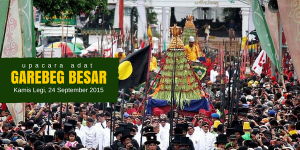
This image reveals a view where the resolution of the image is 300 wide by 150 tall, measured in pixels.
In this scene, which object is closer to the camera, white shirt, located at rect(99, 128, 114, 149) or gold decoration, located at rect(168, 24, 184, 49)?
white shirt, located at rect(99, 128, 114, 149)

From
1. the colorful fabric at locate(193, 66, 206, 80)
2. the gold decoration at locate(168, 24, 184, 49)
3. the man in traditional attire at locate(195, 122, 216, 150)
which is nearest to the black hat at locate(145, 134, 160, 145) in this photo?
the man in traditional attire at locate(195, 122, 216, 150)

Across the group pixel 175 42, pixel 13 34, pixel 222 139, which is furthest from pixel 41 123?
pixel 175 42

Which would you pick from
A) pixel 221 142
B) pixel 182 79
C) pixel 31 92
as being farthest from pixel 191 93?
pixel 31 92

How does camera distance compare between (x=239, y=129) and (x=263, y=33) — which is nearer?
(x=239, y=129)

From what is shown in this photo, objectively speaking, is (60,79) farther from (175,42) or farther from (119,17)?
(119,17)

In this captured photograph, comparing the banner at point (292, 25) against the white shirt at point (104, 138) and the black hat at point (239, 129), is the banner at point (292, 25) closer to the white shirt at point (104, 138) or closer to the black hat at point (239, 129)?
the black hat at point (239, 129)

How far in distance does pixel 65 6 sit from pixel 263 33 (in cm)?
1085

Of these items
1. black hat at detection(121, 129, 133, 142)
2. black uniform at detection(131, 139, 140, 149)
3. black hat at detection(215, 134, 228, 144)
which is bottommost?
black uniform at detection(131, 139, 140, 149)

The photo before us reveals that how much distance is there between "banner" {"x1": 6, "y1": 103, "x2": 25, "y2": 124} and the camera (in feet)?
58.7

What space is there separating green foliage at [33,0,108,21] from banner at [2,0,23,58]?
9.70 metres

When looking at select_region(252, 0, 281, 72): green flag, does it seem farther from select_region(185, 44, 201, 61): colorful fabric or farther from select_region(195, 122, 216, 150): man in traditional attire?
select_region(185, 44, 201, 61): colorful fabric

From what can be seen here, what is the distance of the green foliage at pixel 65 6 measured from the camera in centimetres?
2817

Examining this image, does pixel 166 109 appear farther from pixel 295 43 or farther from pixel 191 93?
pixel 295 43

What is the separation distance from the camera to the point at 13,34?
59.8ft
